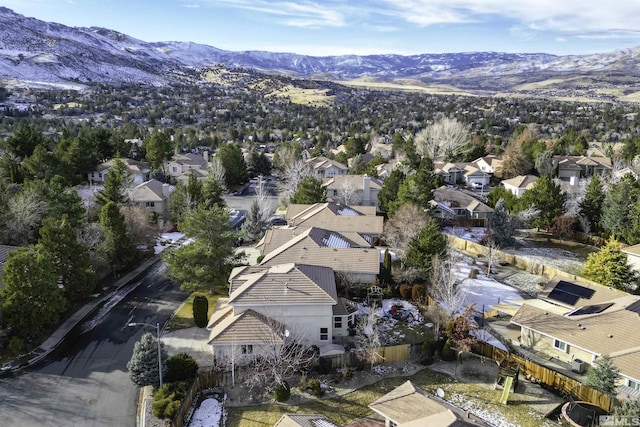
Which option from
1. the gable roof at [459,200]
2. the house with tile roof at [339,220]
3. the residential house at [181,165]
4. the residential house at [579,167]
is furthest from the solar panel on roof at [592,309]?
the residential house at [181,165]

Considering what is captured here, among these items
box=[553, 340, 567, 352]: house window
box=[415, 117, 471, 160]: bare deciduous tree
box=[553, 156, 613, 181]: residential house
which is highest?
box=[415, 117, 471, 160]: bare deciduous tree

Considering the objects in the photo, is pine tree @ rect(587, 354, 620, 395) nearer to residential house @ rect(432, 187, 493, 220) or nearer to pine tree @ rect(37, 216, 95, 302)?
residential house @ rect(432, 187, 493, 220)

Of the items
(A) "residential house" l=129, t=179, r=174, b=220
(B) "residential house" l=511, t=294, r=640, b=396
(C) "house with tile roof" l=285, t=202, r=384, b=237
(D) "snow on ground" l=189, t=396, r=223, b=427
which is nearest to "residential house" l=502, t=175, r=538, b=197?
(C) "house with tile roof" l=285, t=202, r=384, b=237

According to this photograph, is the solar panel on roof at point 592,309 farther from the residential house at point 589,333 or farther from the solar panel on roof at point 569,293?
the solar panel on roof at point 569,293

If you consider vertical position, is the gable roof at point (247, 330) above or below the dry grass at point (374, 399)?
above

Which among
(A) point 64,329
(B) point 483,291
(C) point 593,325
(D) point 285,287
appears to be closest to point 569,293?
(C) point 593,325

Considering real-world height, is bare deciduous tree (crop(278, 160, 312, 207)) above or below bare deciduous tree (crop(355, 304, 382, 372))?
above
